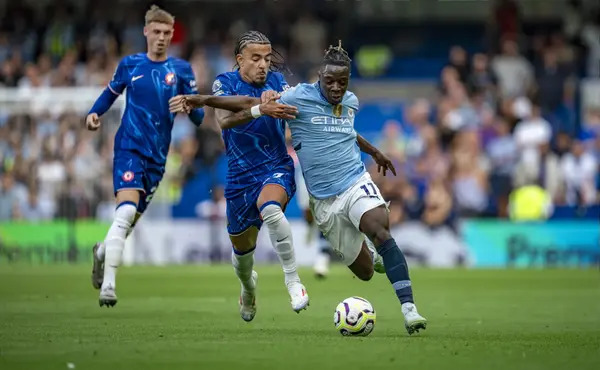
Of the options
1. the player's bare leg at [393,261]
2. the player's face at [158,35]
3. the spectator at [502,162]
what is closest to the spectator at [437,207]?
→ the spectator at [502,162]

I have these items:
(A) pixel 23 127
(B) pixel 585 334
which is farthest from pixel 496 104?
(B) pixel 585 334

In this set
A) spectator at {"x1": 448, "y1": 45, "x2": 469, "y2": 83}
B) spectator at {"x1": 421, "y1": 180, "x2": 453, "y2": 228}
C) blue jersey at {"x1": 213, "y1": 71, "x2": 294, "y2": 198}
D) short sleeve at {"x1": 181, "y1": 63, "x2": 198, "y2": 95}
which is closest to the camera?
blue jersey at {"x1": 213, "y1": 71, "x2": 294, "y2": 198}

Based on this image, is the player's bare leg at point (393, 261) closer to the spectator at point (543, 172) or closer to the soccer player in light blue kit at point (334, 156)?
the soccer player in light blue kit at point (334, 156)

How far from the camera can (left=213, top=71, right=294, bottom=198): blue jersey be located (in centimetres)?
1151

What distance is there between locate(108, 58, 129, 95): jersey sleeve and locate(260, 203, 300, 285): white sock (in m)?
2.78

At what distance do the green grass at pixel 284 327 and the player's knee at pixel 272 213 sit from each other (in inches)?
38.2

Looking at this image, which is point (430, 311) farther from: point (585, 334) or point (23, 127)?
point (23, 127)

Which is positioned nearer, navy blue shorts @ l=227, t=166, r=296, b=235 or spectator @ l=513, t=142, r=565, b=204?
navy blue shorts @ l=227, t=166, r=296, b=235

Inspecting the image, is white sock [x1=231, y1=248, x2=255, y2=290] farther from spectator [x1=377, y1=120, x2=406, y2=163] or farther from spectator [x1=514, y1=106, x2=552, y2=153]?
spectator [x1=514, y1=106, x2=552, y2=153]

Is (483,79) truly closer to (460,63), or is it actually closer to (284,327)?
(460,63)

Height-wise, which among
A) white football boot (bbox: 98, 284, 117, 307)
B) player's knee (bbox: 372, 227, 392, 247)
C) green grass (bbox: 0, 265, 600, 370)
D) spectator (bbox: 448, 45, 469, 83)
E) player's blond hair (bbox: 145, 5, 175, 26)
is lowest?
green grass (bbox: 0, 265, 600, 370)

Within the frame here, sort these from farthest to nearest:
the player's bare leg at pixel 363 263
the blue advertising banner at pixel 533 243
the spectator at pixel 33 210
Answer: the spectator at pixel 33 210 → the blue advertising banner at pixel 533 243 → the player's bare leg at pixel 363 263

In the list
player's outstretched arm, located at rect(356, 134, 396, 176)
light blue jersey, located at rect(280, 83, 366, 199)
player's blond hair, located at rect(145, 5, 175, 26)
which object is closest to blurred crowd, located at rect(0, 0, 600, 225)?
player's blond hair, located at rect(145, 5, 175, 26)

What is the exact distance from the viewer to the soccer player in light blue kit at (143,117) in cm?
1280
